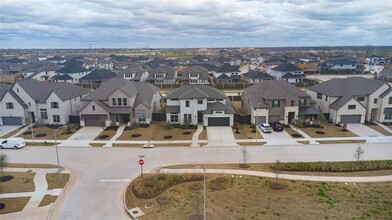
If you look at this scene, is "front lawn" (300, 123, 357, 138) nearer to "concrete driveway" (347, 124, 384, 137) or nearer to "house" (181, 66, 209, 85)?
"concrete driveway" (347, 124, 384, 137)

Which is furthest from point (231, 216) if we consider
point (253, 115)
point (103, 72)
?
point (103, 72)

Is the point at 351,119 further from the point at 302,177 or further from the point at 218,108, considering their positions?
the point at 302,177

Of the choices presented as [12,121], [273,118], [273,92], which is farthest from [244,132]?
[12,121]

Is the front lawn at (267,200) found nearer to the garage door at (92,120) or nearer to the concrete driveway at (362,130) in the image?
the concrete driveway at (362,130)

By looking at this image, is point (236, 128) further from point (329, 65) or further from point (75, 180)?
point (329, 65)

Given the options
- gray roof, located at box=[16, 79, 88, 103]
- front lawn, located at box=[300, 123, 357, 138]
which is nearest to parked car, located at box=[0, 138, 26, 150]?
gray roof, located at box=[16, 79, 88, 103]

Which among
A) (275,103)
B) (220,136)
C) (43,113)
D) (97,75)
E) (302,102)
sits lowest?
(220,136)
